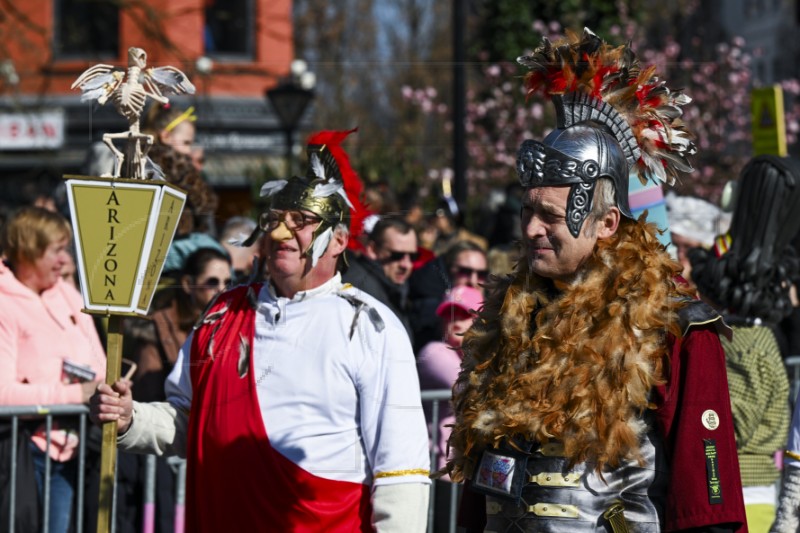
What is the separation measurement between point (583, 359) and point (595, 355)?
0.03m

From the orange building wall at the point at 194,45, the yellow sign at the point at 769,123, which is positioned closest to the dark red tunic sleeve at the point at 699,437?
the yellow sign at the point at 769,123

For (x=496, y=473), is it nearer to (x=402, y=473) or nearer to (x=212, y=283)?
(x=402, y=473)

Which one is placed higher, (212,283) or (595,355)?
(595,355)

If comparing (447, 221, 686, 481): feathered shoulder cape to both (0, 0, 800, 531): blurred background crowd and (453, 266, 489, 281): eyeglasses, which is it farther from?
(453, 266, 489, 281): eyeglasses

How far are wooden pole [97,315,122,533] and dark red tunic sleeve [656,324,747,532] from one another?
1.54 meters

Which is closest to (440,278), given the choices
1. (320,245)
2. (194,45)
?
(320,245)

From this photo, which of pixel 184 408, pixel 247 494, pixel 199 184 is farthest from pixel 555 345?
pixel 199 184

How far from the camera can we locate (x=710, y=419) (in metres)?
3.05

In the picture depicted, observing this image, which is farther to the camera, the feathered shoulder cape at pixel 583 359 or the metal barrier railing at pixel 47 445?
the metal barrier railing at pixel 47 445

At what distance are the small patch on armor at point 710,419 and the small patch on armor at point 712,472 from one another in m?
0.03

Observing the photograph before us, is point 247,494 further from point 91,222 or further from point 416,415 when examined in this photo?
point 91,222

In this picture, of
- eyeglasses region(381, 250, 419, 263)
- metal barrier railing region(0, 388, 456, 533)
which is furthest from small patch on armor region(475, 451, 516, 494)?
eyeglasses region(381, 250, 419, 263)

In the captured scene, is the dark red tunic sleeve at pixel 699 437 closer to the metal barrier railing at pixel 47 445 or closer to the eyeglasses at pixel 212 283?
the eyeglasses at pixel 212 283

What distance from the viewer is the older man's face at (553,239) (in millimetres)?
3232
